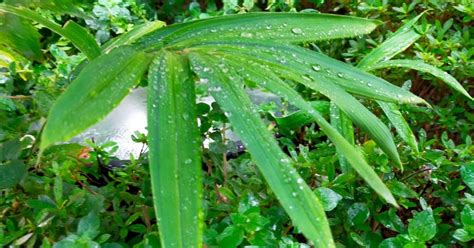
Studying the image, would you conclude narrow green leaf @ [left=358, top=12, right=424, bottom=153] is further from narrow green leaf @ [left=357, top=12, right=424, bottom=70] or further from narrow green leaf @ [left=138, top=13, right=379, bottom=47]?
narrow green leaf @ [left=138, top=13, right=379, bottom=47]

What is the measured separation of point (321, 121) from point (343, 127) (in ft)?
0.95

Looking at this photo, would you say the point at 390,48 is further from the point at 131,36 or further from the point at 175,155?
the point at 175,155

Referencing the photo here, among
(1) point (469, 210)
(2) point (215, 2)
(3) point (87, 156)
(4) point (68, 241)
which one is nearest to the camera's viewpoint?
(4) point (68, 241)

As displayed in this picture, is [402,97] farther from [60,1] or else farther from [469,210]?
[60,1]

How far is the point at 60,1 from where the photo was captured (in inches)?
42.0

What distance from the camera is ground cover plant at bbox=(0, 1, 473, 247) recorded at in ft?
2.14

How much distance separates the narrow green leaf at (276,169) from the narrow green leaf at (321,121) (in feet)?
0.15

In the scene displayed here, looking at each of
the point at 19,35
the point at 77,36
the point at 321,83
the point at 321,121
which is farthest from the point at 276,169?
the point at 19,35

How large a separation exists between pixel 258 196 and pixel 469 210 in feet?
1.04

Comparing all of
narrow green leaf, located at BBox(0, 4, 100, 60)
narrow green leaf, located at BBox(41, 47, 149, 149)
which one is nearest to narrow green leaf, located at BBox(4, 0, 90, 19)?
narrow green leaf, located at BBox(0, 4, 100, 60)

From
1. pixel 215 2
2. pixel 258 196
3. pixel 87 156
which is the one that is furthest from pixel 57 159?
pixel 215 2

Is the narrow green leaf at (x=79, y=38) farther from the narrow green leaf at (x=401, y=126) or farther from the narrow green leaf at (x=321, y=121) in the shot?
the narrow green leaf at (x=401, y=126)

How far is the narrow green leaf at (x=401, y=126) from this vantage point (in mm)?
1016

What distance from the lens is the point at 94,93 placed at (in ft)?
2.24
